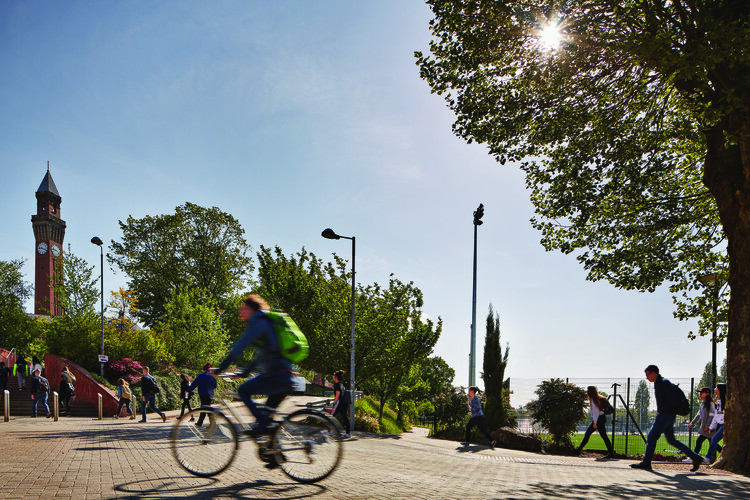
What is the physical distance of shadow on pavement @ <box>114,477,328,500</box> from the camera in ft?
17.5

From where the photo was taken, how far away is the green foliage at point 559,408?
648 inches

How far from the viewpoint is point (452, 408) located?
68.7ft

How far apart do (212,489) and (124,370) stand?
1010 inches

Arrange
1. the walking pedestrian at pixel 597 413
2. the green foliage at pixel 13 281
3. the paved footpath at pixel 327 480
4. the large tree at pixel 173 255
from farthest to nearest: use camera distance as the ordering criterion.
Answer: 1. the green foliage at pixel 13 281
2. the large tree at pixel 173 255
3. the walking pedestrian at pixel 597 413
4. the paved footpath at pixel 327 480

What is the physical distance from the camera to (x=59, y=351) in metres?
30.5

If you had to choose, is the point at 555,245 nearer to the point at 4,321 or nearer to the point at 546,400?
the point at 546,400

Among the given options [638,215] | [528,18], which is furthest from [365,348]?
[528,18]

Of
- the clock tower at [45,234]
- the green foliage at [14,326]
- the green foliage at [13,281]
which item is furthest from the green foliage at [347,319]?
the clock tower at [45,234]

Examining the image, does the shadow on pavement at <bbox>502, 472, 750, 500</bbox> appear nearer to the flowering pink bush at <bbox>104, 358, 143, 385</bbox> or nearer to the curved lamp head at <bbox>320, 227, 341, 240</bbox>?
the curved lamp head at <bbox>320, 227, 341, 240</bbox>

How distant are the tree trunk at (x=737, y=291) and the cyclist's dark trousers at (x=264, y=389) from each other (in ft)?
30.1

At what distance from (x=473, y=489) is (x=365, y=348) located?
1638cm

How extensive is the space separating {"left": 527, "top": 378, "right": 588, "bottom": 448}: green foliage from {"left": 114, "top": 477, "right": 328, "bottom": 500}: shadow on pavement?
12.4 metres

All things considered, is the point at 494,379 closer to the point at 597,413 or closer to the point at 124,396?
the point at 597,413

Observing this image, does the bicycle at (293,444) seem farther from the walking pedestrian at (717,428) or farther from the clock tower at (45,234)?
the clock tower at (45,234)
